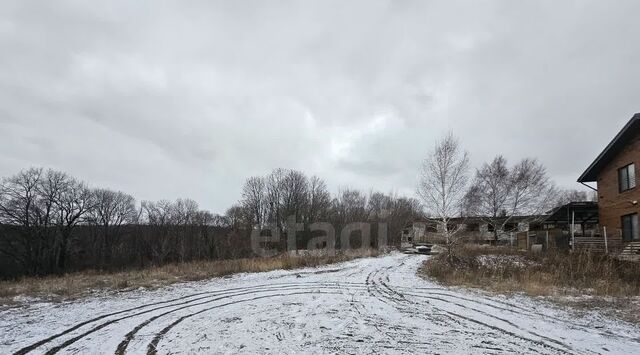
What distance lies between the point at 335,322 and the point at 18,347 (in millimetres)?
5498

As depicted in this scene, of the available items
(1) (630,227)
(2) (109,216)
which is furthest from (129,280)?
(2) (109,216)

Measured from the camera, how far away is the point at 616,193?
24078 mm

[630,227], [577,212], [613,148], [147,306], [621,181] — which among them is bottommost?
[147,306]

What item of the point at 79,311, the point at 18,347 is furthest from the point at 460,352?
the point at 79,311

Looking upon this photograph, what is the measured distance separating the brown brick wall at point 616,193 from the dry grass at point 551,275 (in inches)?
219

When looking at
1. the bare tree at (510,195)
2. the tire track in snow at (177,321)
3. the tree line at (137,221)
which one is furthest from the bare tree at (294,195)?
the tire track in snow at (177,321)

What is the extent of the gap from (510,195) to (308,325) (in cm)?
4280

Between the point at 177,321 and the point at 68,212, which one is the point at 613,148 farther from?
the point at 68,212

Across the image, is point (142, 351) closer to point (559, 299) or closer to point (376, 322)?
point (376, 322)

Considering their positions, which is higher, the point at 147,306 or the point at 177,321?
the point at 177,321

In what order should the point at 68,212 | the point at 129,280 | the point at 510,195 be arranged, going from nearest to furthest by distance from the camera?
the point at 129,280 < the point at 510,195 < the point at 68,212

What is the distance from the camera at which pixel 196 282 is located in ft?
52.0

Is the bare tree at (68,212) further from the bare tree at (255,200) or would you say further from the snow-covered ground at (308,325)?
the snow-covered ground at (308,325)

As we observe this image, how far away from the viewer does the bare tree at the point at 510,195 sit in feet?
145
